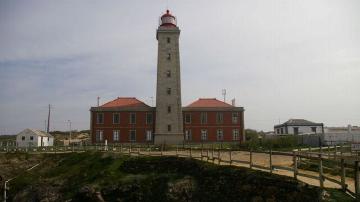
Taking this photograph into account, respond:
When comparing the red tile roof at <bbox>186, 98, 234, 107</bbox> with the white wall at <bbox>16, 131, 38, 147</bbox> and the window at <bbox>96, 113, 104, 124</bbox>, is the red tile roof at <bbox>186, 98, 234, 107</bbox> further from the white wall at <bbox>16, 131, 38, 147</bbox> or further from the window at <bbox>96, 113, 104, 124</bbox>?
the white wall at <bbox>16, 131, 38, 147</bbox>

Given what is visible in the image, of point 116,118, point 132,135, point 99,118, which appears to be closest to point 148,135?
point 132,135

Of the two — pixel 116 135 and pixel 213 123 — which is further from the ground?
pixel 213 123

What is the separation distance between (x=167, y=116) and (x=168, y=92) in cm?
289

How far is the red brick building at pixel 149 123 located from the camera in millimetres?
Answer: 47906

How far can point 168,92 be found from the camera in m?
45.7

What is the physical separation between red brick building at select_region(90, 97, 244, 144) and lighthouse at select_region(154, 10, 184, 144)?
2959mm

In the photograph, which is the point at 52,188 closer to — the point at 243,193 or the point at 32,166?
the point at 32,166

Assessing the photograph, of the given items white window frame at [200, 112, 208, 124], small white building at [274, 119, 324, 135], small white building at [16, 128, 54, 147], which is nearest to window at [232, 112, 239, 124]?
white window frame at [200, 112, 208, 124]

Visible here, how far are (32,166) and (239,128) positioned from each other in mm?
25579

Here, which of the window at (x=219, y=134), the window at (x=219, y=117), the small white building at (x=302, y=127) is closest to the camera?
the window at (x=219, y=134)

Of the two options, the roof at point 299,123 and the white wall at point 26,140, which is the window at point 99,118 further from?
the roof at point 299,123

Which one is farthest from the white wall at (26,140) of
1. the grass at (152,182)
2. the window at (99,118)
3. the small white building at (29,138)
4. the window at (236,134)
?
the window at (236,134)

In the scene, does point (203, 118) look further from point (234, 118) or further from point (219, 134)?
point (234, 118)

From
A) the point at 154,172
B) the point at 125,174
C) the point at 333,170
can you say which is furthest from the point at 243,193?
the point at 125,174
